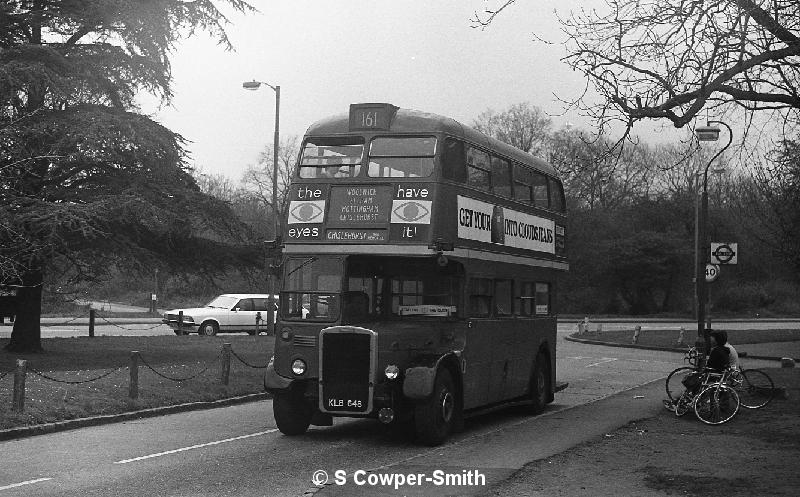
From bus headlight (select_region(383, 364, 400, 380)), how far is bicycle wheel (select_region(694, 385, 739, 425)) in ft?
19.5

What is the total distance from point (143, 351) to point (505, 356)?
16909 mm

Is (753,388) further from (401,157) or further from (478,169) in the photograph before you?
(401,157)

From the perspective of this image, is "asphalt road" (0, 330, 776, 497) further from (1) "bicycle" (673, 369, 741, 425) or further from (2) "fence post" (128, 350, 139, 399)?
(1) "bicycle" (673, 369, 741, 425)

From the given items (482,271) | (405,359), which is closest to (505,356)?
(482,271)

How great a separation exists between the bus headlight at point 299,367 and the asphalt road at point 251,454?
37.8 inches

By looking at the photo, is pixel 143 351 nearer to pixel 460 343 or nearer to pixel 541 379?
pixel 541 379

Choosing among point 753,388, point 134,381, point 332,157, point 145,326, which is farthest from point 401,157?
point 145,326

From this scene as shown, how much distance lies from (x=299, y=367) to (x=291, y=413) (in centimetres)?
89

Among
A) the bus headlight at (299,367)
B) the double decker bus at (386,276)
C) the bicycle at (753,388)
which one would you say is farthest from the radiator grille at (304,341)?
the bicycle at (753,388)

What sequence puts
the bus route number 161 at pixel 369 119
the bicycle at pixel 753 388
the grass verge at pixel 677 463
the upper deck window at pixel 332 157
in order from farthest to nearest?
1. the bicycle at pixel 753 388
2. the bus route number 161 at pixel 369 119
3. the upper deck window at pixel 332 157
4. the grass verge at pixel 677 463

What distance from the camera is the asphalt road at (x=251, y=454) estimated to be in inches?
431

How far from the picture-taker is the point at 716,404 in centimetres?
1753

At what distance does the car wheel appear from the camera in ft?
146

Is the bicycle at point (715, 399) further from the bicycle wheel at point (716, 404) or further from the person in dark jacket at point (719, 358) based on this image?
the person in dark jacket at point (719, 358)
